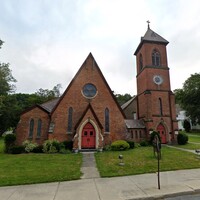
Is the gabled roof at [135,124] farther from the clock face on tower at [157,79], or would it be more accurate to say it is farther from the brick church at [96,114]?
the clock face on tower at [157,79]

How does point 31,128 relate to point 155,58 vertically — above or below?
below

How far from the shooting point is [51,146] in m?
18.0

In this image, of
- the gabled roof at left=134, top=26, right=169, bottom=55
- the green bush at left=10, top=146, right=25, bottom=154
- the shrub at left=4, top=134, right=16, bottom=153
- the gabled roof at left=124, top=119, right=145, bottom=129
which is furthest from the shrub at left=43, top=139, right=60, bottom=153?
the gabled roof at left=134, top=26, right=169, bottom=55

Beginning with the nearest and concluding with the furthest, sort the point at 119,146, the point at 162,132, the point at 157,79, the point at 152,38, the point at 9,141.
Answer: the point at 119,146
the point at 9,141
the point at 162,132
the point at 157,79
the point at 152,38

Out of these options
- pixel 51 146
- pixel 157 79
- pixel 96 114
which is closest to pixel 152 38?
pixel 157 79

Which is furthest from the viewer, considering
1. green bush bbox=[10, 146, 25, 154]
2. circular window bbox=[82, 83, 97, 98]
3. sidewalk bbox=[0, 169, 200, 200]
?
circular window bbox=[82, 83, 97, 98]

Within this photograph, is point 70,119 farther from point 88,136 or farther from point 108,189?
point 108,189

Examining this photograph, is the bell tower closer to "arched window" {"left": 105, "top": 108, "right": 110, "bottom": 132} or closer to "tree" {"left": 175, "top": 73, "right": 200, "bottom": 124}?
"arched window" {"left": 105, "top": 108, "right": 110, "bottom": 132}

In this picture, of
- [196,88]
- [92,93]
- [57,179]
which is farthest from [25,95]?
[57,179]

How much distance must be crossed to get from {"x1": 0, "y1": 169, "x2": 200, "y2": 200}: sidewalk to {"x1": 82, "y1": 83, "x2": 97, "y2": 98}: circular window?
46.0 feet

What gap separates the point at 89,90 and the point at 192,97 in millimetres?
36829

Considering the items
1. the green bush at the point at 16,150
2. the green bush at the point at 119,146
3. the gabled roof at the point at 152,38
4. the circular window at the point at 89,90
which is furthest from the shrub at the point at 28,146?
the gabled roof at the point at 152,38

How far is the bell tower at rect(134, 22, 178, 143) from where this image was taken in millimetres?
26016

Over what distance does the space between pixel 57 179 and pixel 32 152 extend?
10.9m
